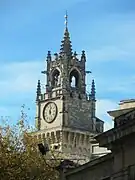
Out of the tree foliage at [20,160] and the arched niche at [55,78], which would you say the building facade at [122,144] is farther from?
the arched niche at [55,78]

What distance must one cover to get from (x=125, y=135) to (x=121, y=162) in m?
1.70

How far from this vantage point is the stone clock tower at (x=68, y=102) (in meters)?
120

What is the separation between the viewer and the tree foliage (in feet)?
183

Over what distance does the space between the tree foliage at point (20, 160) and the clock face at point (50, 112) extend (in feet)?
190

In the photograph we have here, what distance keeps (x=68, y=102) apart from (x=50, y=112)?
3203mm

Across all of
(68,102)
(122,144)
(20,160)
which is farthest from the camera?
(68,102)

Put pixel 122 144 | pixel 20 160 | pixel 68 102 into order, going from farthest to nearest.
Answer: pixel 68 102 → pixel 20 160 → pixel 122 144

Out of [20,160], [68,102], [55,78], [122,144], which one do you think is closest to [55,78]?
[55,78]

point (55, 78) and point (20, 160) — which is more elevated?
point (55, 78)

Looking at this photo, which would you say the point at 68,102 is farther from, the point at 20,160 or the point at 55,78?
the point at 20,160

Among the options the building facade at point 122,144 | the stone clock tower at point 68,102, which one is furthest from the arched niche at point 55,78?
the building facade at point 122,144

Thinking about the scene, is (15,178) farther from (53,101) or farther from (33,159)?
(53,101)

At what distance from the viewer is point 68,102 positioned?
122562mm

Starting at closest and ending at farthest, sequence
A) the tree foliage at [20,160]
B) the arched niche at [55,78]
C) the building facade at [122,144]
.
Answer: the building facade at [122,144], the tree foliage at [20,160], the arched niche at [55,78]
